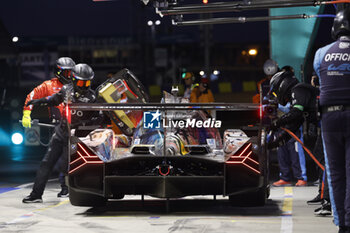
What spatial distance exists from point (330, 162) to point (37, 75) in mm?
73655

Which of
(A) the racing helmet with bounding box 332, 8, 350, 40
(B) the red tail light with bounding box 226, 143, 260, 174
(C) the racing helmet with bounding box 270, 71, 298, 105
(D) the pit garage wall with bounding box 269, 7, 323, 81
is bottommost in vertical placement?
(B) the red tail light with bounding box 226, 143, 260, 174

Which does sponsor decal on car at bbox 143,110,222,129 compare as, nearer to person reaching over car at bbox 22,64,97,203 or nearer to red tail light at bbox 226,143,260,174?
red tail light at bbox 226,143,260,174

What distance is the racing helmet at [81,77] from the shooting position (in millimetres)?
11695

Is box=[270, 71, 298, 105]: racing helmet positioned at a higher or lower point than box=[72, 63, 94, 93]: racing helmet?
lower

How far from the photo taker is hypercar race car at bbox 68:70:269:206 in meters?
9.77

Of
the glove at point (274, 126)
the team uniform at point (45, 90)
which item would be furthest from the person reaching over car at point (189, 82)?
the glove at point (274, 126)

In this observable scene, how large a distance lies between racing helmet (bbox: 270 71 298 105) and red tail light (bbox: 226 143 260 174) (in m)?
1.22

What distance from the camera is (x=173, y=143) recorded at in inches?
394

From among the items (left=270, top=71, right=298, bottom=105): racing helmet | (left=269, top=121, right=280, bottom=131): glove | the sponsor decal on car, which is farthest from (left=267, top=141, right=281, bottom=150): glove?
(left=270, top=71, right=298, bottom=105): racing helmet

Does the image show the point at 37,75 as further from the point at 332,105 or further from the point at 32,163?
the point at 332,105

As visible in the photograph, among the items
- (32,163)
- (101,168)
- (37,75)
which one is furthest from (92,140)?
(37,75)

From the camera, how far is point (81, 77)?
461 inches

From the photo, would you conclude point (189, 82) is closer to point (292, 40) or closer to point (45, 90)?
point (45, 90)

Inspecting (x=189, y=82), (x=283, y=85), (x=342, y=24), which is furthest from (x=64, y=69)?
(x=342, y=24)
